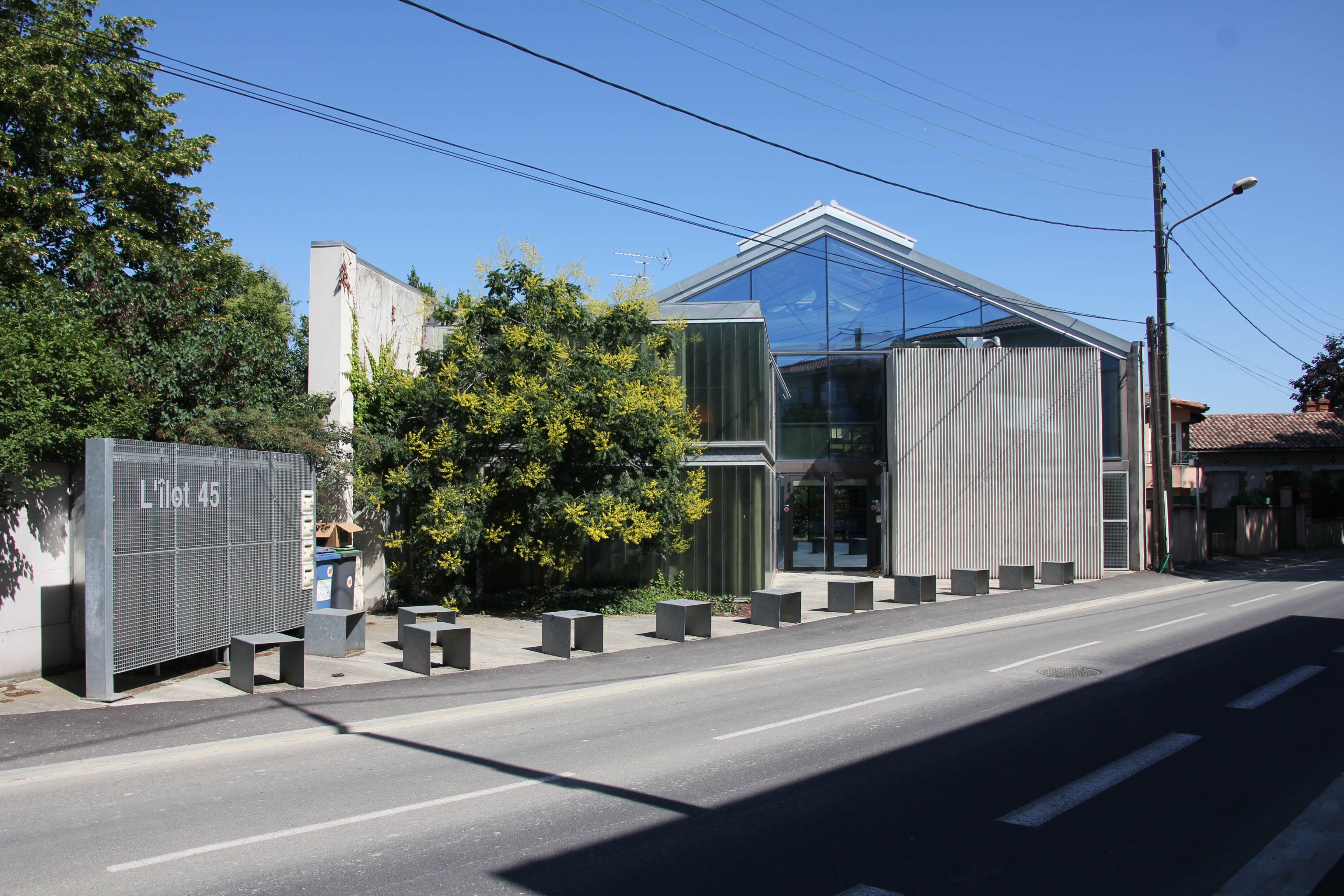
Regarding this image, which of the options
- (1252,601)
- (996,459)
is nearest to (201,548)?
(996,459)

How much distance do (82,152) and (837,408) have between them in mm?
19295

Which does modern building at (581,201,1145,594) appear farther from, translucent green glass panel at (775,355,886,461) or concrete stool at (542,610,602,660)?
concrete stool at (542,610,602,660)

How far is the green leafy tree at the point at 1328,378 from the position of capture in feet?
157

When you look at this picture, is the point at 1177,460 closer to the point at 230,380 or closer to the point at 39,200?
the point at 230,380

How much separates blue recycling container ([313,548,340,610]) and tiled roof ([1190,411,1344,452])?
1672 inches

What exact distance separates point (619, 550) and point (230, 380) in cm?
813

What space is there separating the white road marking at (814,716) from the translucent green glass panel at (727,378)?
9.78 meters

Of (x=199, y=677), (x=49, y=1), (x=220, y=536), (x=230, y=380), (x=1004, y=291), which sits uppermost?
(x=49, y=1)

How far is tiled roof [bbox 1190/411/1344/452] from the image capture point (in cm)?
4341

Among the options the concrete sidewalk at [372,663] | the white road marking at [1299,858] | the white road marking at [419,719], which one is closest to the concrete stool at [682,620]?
the concrete sidewalk at [372,663]

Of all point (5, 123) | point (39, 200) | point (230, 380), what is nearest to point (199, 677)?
point (230, 380)

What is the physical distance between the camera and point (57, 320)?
10688 millimetres

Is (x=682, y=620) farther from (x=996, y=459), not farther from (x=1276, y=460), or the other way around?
(x=1276, y=460)

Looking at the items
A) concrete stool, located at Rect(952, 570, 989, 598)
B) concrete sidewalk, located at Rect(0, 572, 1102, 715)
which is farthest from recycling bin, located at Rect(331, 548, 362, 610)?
concrete stool, located at Rect(952, 570, 989, 598)
